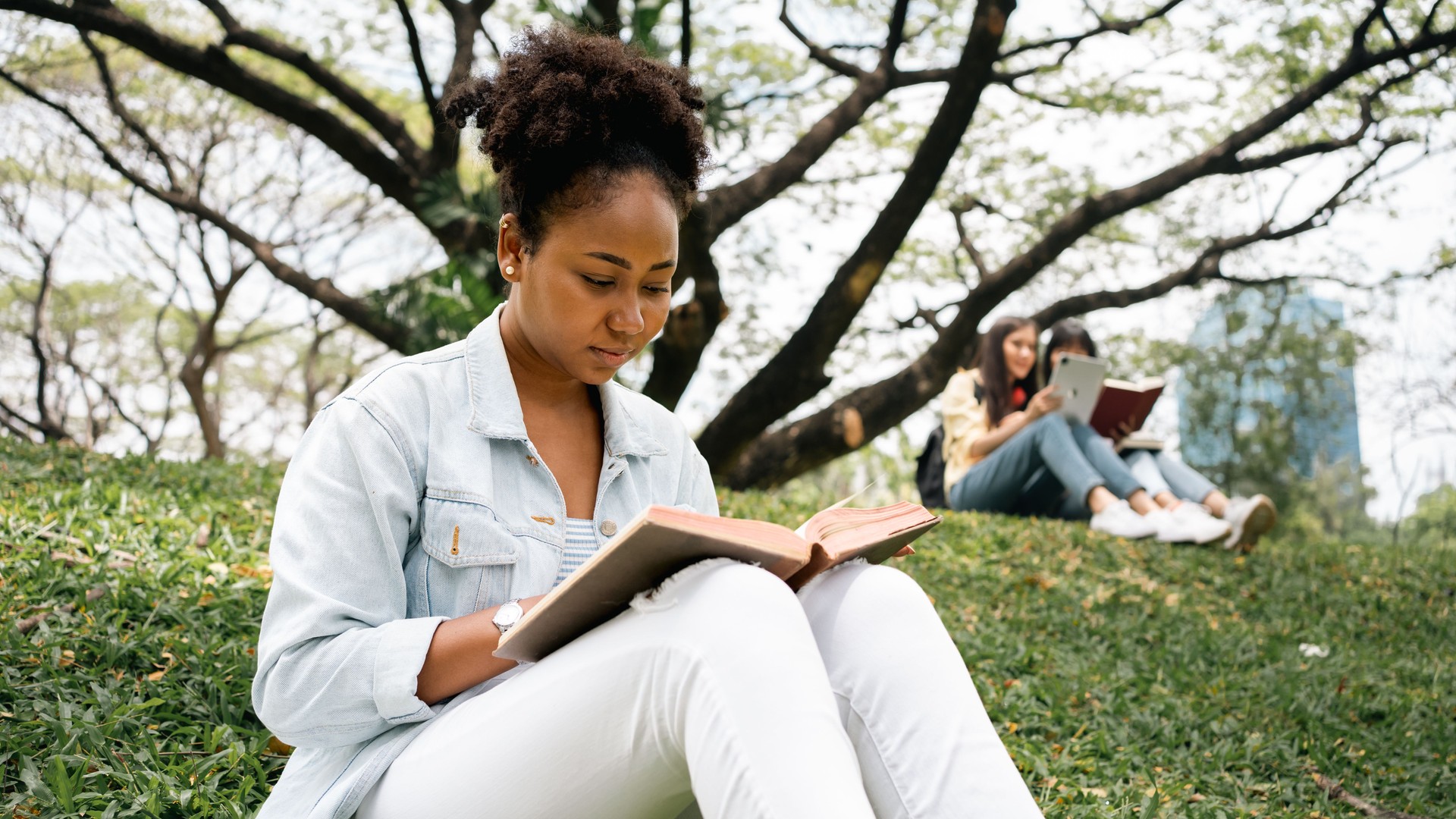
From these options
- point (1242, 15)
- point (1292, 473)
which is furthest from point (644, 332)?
point (1292, 473)

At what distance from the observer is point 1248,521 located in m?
5.36

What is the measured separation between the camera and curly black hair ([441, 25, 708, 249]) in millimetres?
1642

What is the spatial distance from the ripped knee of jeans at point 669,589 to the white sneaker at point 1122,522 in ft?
15.0

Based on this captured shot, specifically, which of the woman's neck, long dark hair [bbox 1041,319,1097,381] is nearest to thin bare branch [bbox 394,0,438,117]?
long dark hair [bbox 1041,319,1097,381]

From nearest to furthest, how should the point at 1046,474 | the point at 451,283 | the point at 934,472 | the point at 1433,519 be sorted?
the point at 1046,474
the point at 934,472
the point at 451,283
the point at 1433,519

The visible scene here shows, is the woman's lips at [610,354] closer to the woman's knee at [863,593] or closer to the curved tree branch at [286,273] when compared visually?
the woman's knee at [863,593]

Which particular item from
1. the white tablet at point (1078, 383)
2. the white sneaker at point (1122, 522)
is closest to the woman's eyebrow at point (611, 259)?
the white tablet at point (1078, 383)

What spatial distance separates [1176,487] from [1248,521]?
567 millimetres

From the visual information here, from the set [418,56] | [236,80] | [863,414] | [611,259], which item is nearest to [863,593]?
[611,259]

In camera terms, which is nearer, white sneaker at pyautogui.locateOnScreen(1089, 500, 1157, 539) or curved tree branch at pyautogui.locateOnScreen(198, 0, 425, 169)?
white sneaker at pyautogui.locateOnScreen(1089, 500, 1157, 539)

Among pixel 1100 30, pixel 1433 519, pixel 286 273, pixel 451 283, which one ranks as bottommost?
pixel 1433 519

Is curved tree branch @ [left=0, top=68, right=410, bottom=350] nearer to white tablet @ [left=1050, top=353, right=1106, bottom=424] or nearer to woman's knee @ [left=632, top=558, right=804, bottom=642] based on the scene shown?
white tablet @ [left=1050, top=353, right=1106, bottom=424]

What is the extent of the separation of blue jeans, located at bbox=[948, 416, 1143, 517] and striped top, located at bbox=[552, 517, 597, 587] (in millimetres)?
4230

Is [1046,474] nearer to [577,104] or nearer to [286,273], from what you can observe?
[577,104]
